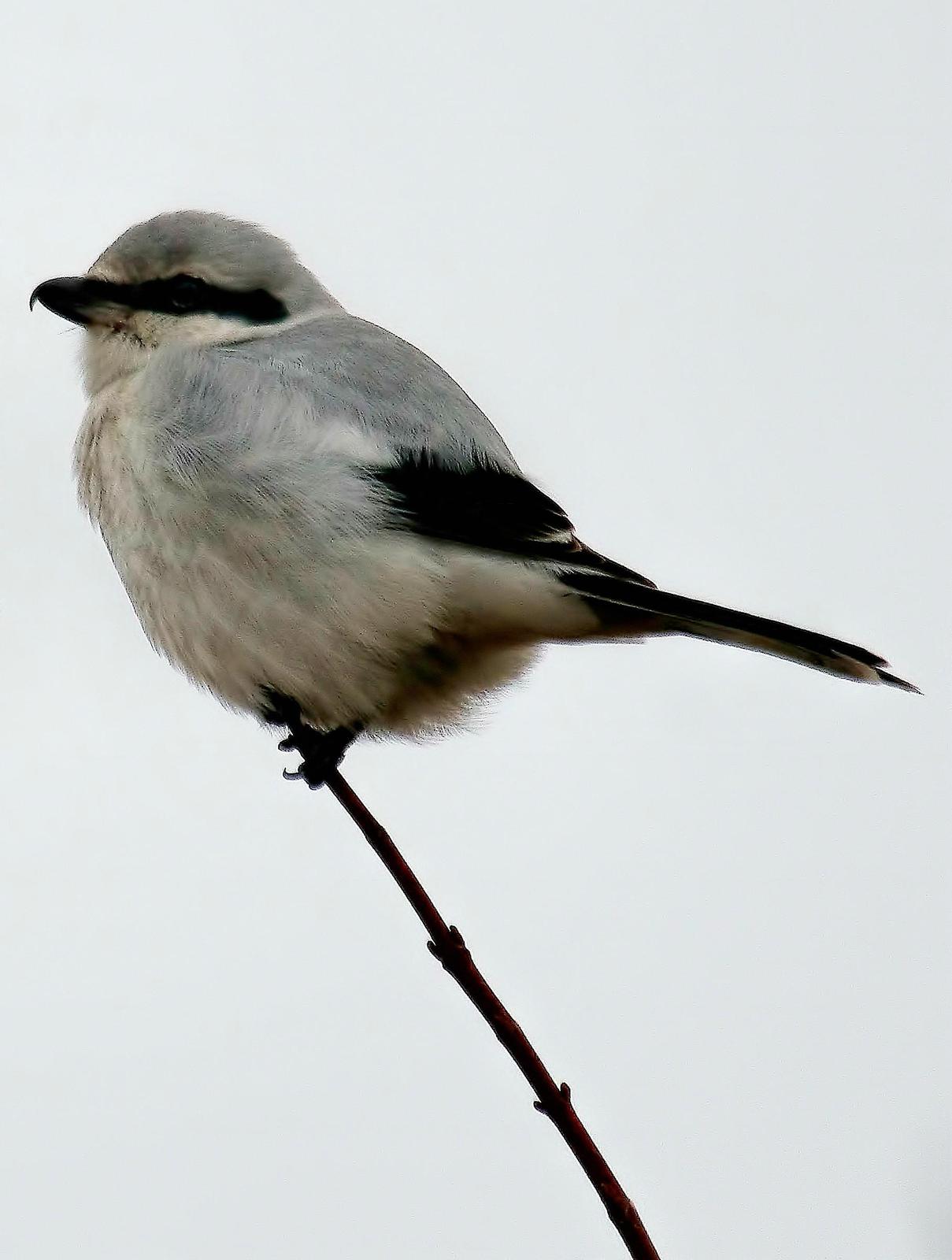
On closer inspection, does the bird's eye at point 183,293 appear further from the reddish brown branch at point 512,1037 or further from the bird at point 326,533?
the reddish brown branch at point 512,1037

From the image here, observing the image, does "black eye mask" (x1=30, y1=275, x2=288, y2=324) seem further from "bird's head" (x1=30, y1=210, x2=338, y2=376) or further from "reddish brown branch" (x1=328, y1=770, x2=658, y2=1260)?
"reddish brown branch" (x1=328, y1=770, x2=658, y2=1260)

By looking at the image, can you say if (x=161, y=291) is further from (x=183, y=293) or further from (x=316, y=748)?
(x=316, y=748)

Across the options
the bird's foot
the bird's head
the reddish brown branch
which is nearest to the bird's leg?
the bird's foot

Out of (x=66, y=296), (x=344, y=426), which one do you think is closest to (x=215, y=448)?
(x=344, y=426)

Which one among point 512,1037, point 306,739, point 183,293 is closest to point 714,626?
point 306,739

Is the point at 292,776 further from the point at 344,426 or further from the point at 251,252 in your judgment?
the point at 251,252

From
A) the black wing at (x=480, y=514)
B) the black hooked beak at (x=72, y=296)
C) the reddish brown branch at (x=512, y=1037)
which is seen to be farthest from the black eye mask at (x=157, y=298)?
the reddish brown branch at (x=512, y=1037)
